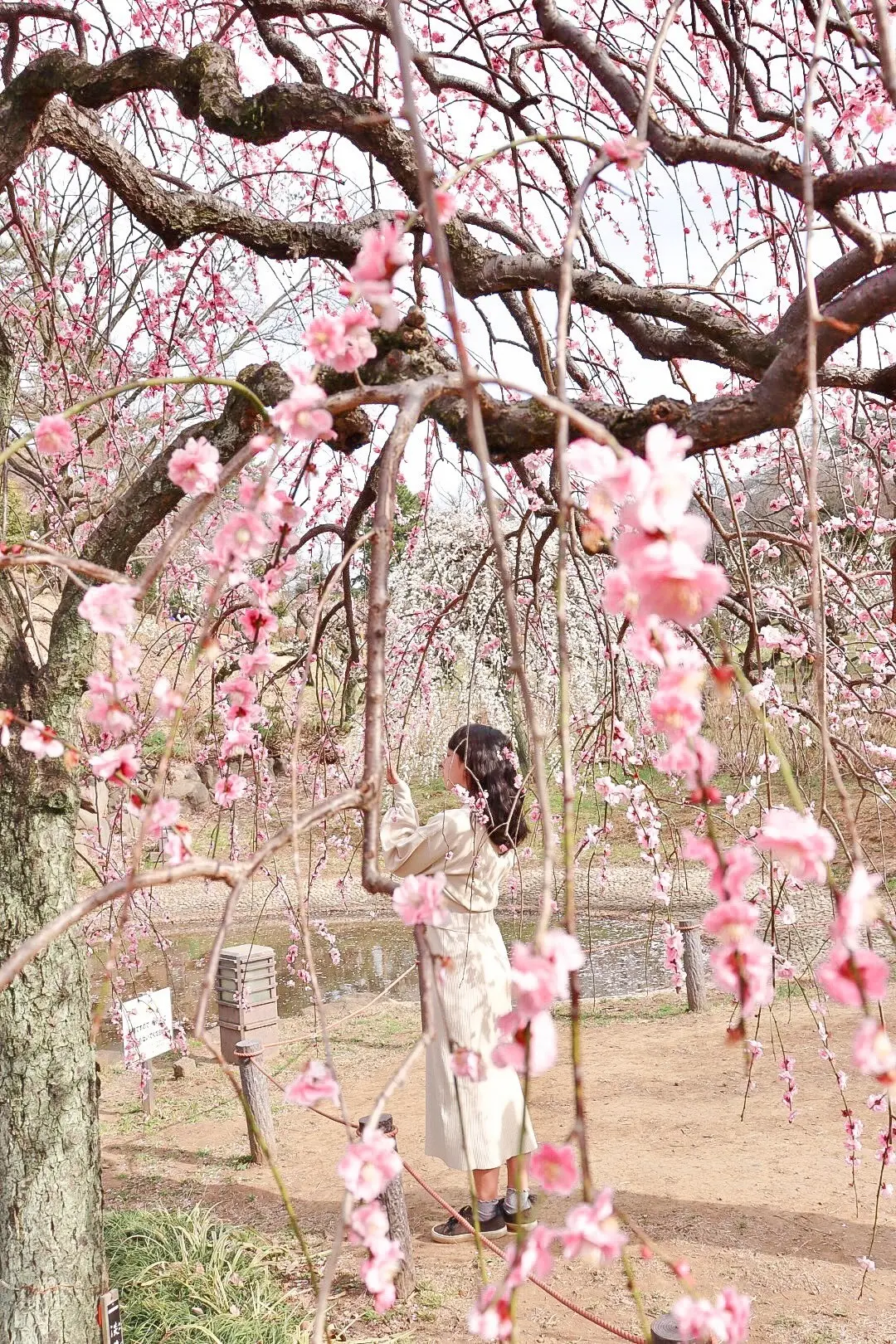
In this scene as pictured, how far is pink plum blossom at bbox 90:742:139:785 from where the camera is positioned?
Answer: 3.16ft

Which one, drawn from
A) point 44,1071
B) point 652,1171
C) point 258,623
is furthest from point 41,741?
point 652,1171

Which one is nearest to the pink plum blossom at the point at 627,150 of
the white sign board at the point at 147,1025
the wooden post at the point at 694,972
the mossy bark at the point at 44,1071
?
the mossy bark at the point at 44,1071

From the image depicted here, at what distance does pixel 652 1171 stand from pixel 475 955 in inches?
45.3

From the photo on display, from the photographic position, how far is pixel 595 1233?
2.17ft

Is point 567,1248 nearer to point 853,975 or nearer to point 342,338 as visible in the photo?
point 853,975

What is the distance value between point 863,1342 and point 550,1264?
2475 millimetres

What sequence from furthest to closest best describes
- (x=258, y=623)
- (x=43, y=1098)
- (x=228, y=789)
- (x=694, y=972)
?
(x=694, y=972), (x=43, y=1098), (x=228, y=789), (x=258, y=623)

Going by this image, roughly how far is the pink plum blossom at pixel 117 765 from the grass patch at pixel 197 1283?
236 cm

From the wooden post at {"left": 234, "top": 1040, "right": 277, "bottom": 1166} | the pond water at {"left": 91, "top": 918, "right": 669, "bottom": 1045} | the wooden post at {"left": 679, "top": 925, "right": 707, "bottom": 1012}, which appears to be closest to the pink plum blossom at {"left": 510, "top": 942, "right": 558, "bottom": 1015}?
the wooden post at {"left": 234, "top": 1040, "right": 277, "bottom": 1166}

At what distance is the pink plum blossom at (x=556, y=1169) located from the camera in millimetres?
697

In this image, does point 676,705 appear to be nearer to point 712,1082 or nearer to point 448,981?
point 448,981

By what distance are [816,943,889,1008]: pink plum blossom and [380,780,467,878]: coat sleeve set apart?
A: 103 inches

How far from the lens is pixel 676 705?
656 mm

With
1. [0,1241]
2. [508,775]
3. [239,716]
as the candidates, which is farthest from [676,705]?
[508,775]
